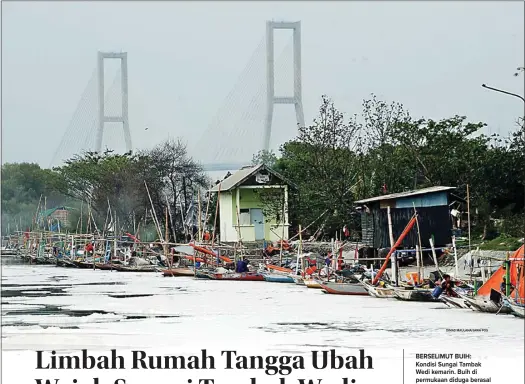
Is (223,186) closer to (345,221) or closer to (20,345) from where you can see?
(345,221)

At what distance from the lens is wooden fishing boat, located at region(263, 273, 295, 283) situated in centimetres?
2802

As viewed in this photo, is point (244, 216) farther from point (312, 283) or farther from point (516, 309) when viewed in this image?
point (516, 309)

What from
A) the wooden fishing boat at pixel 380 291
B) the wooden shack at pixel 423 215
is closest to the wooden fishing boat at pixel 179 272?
the wooden shack at pixel 423 215

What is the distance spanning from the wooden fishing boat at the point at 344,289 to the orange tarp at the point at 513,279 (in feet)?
14.6

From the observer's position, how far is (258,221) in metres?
40.6

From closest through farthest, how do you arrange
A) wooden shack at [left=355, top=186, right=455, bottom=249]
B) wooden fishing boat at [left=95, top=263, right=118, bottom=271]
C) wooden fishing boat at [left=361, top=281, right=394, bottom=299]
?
wooden fishing boat at [left=361, top=281, right=394, bottom=299]
wooden shack at [left=355, top=186, right=455, bottom=249]
wooden fishing boat at [left=95, top=263, right=118, bottom=271]

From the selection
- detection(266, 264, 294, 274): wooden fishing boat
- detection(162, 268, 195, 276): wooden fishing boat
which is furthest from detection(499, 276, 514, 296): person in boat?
detection(162, 268, 195, 276): wooden fishing boat

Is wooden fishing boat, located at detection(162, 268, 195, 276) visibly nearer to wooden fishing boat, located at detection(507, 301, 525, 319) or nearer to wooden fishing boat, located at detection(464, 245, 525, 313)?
wooden fishing boat, located at detection(464, 245, 525, 313)

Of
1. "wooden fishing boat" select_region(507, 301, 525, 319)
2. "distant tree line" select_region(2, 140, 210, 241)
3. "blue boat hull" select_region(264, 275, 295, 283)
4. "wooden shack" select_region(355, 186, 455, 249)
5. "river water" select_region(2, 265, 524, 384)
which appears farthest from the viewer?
"distant tree line" select_region(2, 140, 210, 241)

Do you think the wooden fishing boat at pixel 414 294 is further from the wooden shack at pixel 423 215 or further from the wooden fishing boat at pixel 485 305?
the wooden shack at pixel 423 215

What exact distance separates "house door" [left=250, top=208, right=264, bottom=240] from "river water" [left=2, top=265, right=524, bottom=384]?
14.8 metres

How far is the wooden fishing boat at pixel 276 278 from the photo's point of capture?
28019 millimetres

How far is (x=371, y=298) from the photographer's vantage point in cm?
2162

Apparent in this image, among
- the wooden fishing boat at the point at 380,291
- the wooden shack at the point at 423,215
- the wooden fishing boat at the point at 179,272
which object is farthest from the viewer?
the wooden fishing boat at the point at 179,272
